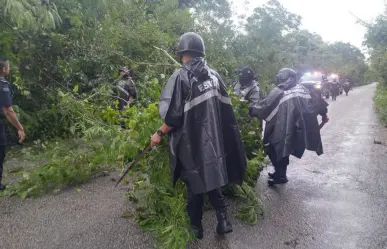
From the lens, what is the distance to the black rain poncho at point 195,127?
3252mm

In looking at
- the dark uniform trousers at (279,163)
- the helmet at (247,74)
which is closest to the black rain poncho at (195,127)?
the dark uniform trousers at (279,163)

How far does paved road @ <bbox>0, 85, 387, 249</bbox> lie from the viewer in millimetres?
3570

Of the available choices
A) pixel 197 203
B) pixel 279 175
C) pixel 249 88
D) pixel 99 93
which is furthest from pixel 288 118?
pixel 99 93

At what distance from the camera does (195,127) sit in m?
3.30

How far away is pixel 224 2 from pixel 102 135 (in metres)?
18.3

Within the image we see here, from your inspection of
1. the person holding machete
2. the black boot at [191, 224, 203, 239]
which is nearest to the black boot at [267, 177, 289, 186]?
the person holding machete

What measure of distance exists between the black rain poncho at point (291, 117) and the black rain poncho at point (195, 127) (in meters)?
1.94

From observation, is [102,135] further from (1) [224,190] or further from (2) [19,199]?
(1) [224,190]

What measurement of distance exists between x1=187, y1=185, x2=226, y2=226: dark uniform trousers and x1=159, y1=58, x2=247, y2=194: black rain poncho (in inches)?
7.9

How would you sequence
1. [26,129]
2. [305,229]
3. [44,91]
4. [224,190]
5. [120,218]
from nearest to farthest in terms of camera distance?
1. [305,229]
2. [120,218]
3. [224,190]
4. [26,129]
5. [44,91]

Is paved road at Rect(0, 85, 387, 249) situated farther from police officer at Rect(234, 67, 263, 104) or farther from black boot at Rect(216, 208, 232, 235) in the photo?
police officer at Rect(234, 67, 263, 104)

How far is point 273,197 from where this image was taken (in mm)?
4898

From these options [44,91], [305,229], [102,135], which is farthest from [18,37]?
[305,229]

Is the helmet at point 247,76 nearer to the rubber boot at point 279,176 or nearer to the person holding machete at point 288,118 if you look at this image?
the person holding machete at point 288,118
